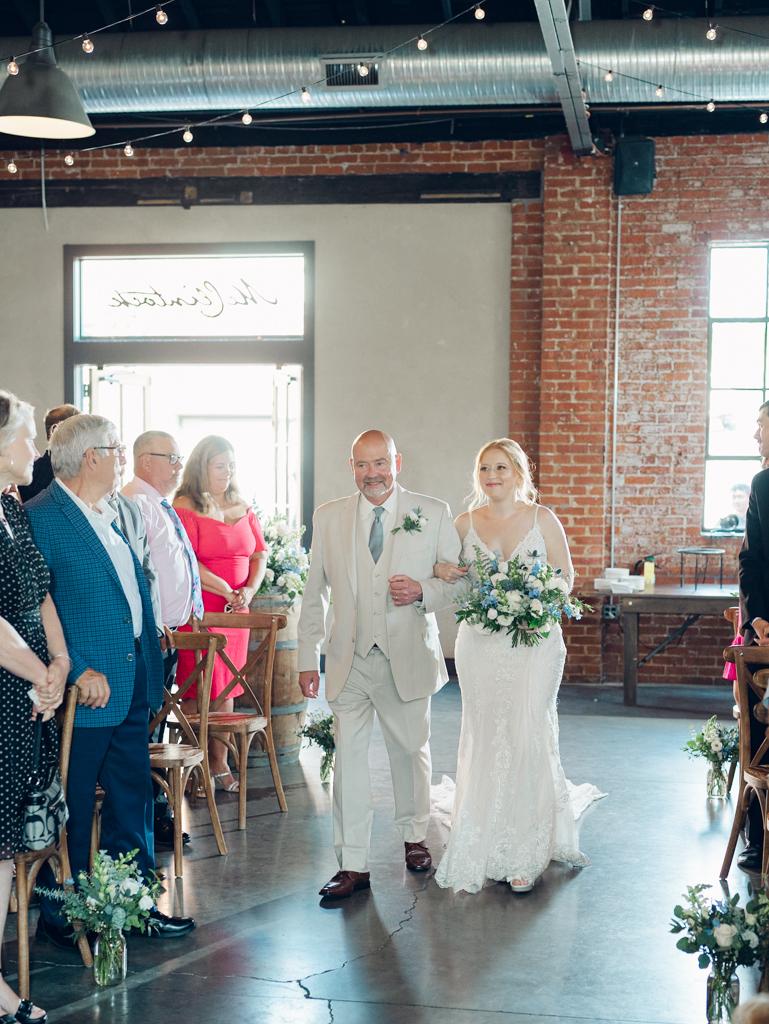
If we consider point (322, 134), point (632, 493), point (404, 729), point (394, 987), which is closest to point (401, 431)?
point (632, 493)

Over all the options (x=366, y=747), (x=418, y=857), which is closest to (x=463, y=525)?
(x=366, y=747)

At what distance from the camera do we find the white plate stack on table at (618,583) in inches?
310

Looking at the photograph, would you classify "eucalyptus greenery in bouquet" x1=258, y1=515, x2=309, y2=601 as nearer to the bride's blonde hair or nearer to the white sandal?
the white sandal

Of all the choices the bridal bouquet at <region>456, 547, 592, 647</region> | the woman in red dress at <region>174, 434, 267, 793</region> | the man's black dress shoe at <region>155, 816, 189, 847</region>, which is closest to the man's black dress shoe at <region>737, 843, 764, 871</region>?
the bridal bouquet at <region>456, 547, 592, 647</region>

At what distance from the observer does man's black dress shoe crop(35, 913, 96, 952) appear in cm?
364

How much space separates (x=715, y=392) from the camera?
878 centimetres

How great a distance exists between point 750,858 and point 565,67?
4740 millimetres

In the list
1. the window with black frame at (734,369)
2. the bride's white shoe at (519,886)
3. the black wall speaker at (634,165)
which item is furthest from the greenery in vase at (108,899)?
the black wall speaker at (634,165)

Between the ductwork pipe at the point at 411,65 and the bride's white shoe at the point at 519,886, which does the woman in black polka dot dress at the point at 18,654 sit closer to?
the bride's white shoe at the point at 519,886

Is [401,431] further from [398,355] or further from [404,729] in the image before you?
[404,729]

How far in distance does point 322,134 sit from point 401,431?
2664mm

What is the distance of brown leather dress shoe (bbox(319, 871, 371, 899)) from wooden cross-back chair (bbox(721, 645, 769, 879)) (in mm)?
1511

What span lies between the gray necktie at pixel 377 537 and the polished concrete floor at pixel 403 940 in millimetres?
1360

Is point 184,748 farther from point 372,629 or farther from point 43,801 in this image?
point 43,801
